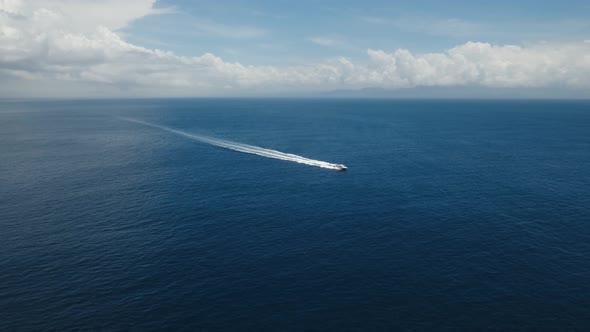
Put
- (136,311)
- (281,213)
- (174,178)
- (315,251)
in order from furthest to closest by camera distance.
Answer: (174,178) → (281,213) → (315,251) → (136,311)

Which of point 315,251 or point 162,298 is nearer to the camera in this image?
point 162,298

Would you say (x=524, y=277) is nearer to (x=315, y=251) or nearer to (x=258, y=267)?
(x=315, y=251)

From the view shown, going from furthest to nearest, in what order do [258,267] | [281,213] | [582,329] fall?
[281,213] → [258,267] → [582,329]

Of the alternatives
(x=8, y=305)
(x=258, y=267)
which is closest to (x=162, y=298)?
(x=258, y=267)

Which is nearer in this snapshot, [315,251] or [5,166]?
[315,251]

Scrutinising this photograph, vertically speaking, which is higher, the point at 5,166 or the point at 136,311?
the point at 5,166

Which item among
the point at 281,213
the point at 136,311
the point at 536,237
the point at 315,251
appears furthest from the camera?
the point at 281,213

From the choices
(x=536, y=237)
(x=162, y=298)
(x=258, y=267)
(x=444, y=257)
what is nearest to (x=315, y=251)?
(x=258, y=267)

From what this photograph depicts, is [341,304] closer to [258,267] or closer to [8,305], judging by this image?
[258,267]

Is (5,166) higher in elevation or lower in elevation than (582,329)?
higher
